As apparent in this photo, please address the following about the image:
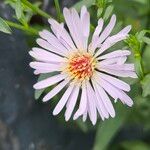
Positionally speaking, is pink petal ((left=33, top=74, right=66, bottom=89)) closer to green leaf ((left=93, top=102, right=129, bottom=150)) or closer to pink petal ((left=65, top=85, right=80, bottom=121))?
pink petal ((left=65, top=85, right=80, bottom=121))

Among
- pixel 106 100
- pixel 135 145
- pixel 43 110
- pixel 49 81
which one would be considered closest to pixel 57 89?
pixel 49 81

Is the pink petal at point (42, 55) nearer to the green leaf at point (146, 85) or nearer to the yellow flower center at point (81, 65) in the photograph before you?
the yellow flower center at point (81, 65)

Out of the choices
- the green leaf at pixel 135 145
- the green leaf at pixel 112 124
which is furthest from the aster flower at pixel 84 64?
the green leaf at pixel 135 145

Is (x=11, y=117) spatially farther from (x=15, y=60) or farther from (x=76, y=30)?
(x=76, y=30)

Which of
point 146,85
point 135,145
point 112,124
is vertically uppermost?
point 146,85

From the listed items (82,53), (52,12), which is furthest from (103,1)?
(52,12)

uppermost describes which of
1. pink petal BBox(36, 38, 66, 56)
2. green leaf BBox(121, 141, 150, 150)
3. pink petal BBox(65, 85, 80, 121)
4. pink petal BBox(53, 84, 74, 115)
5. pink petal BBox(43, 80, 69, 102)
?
pink petal BBox(36, 38, 66, 56)

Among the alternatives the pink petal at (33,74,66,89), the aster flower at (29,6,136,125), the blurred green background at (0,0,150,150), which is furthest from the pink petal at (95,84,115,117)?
the blurred green background at (0,0,150,150)

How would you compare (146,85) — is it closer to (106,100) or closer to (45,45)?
(106,100)
